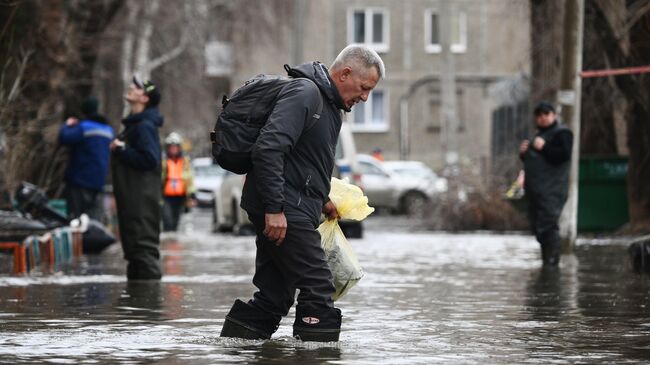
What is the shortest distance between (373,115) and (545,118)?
167ft

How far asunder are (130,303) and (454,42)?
56888 millimetres

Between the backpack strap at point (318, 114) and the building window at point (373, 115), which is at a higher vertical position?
the backpack strap at point (318, 114)

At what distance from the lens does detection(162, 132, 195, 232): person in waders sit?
2797cm

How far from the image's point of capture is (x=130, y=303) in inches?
492

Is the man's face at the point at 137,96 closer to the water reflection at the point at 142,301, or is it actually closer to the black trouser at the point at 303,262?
the water reflection at the point at 142,301

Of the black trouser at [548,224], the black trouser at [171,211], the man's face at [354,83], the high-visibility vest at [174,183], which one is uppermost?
the man's face at [354,83]

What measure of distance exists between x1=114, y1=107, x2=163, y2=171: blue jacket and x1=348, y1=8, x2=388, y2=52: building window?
53.1 m

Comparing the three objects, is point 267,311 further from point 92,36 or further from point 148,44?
point 148,44

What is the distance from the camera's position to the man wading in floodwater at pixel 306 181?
873 cm

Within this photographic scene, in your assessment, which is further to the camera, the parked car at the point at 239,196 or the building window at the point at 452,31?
the building window at the point at 452,31

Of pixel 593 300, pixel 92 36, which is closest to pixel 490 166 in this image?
pixel 92 36

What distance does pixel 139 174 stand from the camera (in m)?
14.6

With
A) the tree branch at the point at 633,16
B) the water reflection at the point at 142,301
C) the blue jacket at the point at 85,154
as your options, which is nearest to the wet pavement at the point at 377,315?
the water reflection at the point at 142,301

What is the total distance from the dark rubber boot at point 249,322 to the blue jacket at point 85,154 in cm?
1129
